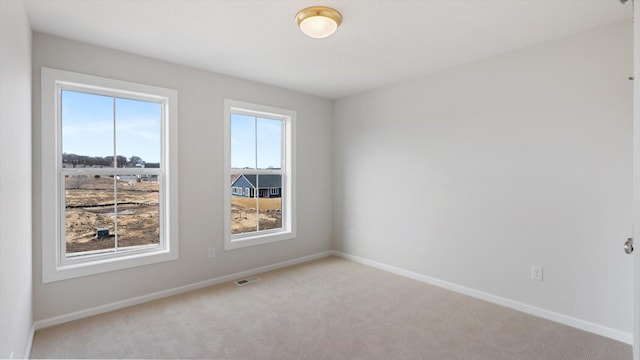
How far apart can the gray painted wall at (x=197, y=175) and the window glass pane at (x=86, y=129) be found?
0.79 feet

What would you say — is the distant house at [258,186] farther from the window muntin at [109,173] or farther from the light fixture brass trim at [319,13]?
the light fixture brass trim at [319,13]

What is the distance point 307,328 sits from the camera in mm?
2588

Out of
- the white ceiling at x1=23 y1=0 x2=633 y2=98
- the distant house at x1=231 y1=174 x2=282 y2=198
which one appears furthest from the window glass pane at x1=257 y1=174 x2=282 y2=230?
the white ceiling at x1=23 y1=0 x2=633 y2=98

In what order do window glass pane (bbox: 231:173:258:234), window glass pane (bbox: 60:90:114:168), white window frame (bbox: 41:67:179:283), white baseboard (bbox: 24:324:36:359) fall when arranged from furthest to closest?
window glass pane (bbox: 231:173:258:234) < window glass pane (bbox: 60:90:114:168) < white window frame (bbox: 41:67:179:283) < white baseboard (bbox: 24:324:36:359)

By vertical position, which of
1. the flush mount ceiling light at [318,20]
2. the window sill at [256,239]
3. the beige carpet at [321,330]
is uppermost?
the flush mount ceiling light at [318,20]

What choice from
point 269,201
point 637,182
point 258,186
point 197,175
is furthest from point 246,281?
point 637,182

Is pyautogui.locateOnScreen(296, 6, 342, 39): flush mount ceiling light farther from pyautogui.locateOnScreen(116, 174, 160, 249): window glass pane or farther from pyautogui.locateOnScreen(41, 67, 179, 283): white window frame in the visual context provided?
pyautogui.locateOnScreen(116, 174, 160, 249): window glass pane

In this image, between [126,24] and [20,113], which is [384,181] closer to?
[126,24]

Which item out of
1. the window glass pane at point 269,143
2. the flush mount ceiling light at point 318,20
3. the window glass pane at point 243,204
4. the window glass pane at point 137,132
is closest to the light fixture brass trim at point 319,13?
the flush mount ceiling light at point 318,20

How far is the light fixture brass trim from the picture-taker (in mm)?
2204

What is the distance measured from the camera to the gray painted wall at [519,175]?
2471 millimetres

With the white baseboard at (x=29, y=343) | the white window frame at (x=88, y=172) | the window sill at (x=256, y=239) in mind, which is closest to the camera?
the white baseboard at (x=29, y=343)

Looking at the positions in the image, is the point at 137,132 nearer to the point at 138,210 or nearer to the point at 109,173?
the point at 109,173

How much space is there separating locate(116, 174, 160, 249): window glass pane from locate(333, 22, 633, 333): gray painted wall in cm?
272
